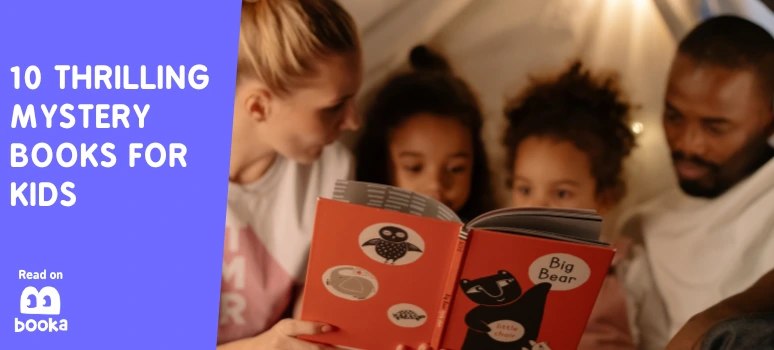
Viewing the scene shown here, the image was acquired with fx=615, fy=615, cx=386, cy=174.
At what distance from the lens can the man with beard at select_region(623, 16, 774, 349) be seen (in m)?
1.31

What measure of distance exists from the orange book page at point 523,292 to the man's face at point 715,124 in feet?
0.98

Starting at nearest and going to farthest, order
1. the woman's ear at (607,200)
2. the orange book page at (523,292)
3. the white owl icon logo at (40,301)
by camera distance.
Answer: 1. the orange book page at (523,292)
2. the woman's ear at (607,200)
3. the white owl icon logo at (40,301)

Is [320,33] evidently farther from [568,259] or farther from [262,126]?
[568,259]

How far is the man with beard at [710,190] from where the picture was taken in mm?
1312

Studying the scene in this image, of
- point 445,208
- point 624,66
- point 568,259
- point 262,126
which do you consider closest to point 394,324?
point 445,208

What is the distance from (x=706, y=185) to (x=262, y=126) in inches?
39.0

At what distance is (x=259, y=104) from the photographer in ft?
4.50

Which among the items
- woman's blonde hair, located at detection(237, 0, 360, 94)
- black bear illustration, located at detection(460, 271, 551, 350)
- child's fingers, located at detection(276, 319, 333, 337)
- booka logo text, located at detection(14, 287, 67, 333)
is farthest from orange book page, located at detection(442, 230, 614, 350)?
booka logo text, located at detection(14, 287, 67, 333)

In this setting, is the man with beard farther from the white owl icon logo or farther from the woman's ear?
the white owl icon logo

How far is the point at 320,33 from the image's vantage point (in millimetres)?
1336

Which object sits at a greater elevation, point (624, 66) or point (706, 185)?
point (624, 66)

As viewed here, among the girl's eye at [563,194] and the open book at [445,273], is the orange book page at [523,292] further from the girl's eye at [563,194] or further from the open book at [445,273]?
the girl's eye at [563,194]

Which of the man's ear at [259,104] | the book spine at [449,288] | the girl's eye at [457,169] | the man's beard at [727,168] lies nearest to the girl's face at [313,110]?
the man's ear at [259,104]

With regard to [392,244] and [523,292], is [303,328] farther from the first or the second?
[523,292]
